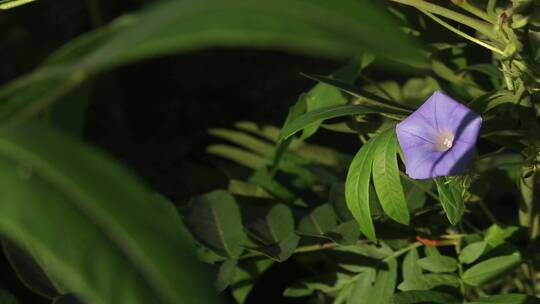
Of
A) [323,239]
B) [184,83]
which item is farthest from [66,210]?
[184,83]

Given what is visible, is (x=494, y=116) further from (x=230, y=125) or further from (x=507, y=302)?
(x=230, y=125)

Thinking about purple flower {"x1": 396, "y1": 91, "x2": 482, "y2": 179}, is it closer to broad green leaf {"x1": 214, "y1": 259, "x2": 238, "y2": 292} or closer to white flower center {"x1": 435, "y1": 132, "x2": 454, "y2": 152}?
white flower center {"x1": 435, "y1": 132, "x2": 454, "y2": 152}

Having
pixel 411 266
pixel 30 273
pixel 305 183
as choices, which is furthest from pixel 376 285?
pixel 30 273

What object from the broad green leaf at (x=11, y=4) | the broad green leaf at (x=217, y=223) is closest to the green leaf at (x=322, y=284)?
the broad green leaf at (x=217, y=223)

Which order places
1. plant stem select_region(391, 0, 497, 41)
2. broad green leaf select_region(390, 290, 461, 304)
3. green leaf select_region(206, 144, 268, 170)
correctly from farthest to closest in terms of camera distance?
green leaf select_region(206, 144, 268, 170), broad green leaf select_region(390, 290, 461, 304), plant stem select_region(391, 0, 497, 41)

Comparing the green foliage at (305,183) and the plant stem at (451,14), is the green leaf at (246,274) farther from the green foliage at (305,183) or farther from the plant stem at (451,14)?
the plant stem at (451,14)

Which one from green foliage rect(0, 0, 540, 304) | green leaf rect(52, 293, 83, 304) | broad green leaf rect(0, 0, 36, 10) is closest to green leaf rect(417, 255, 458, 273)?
green foliage rect(0, 0, 540, 304)

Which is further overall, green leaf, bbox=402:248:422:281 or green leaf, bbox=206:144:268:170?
green leaf, bbox=206:144:268:170

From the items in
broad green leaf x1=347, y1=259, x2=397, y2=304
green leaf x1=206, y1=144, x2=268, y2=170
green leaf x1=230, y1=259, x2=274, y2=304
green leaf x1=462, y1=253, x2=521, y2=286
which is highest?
green leaf x1=206, y1=144, x2=268, y2=170
